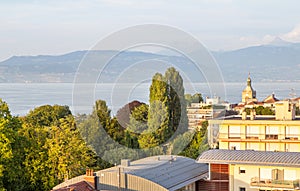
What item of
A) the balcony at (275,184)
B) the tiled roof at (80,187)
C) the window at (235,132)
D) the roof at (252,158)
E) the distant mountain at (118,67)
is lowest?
the balcony at (275,184)

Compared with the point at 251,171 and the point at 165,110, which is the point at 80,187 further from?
the point at 165,110

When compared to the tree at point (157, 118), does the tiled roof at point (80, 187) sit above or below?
below

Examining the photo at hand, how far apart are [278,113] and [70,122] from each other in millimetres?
11872

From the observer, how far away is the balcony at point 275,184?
1823 centimetres

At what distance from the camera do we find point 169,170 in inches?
776

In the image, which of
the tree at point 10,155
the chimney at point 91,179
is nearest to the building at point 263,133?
the tree at point 10,155

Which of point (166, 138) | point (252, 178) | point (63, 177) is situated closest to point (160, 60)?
point (166, 138)

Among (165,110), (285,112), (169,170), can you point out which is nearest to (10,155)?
(169,170)

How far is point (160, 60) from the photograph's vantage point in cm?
2758

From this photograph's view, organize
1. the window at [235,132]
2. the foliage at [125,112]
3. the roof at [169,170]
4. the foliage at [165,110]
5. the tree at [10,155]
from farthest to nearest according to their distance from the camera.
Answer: the foliage at [165,110] < the window at [235,132] < the foliage at [125,112] < the tree at [10,155] < the roof at [169,170]

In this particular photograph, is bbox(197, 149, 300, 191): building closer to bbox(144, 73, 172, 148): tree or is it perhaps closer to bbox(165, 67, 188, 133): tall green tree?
bbox(144, 73, 172, 148): tree

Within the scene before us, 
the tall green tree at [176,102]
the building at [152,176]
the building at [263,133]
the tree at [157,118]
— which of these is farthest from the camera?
the tall green tree at [176,102]

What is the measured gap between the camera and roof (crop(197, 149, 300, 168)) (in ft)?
61.5

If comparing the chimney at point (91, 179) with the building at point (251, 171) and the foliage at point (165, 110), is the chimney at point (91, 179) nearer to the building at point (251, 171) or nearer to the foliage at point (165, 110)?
the building at point (251, 171)
